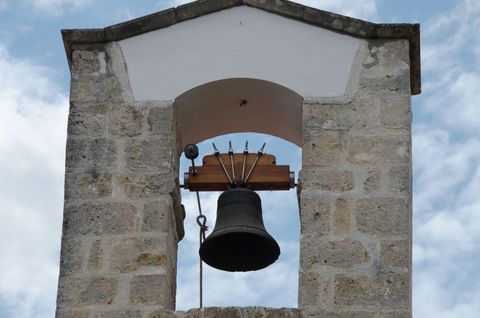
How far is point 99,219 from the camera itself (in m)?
9.94

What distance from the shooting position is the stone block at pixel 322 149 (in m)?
10.0

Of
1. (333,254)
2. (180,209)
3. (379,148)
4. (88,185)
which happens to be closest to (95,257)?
(88,185)

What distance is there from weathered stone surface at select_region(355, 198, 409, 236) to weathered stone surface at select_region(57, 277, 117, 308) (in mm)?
1311

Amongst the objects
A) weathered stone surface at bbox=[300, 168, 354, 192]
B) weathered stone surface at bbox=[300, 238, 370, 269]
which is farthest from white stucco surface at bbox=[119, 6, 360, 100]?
weathered stone surface at bbox=[300, 238, 370, 269]

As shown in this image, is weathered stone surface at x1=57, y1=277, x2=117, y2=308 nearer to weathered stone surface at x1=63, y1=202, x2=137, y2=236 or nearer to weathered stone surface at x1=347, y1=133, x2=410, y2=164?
weathered stone surface at x1=63, y1=202, x2=137, y2=236

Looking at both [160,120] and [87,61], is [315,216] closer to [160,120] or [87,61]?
[160,120]

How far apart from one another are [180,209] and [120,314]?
2.70 ft

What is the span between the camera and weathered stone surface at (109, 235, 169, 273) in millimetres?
9781

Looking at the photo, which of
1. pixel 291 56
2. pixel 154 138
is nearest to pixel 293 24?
pixel 291 56

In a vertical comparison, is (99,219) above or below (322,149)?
below

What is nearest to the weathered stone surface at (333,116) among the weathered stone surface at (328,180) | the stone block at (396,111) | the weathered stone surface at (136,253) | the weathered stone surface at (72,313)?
the stone block at (396,111)

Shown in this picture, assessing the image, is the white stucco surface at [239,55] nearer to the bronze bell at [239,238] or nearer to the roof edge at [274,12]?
the roof edge at [274,12]

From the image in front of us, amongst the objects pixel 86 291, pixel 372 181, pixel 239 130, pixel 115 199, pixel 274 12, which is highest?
pixel 274 12

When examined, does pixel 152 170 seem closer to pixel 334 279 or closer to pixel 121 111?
pixel 121 111
